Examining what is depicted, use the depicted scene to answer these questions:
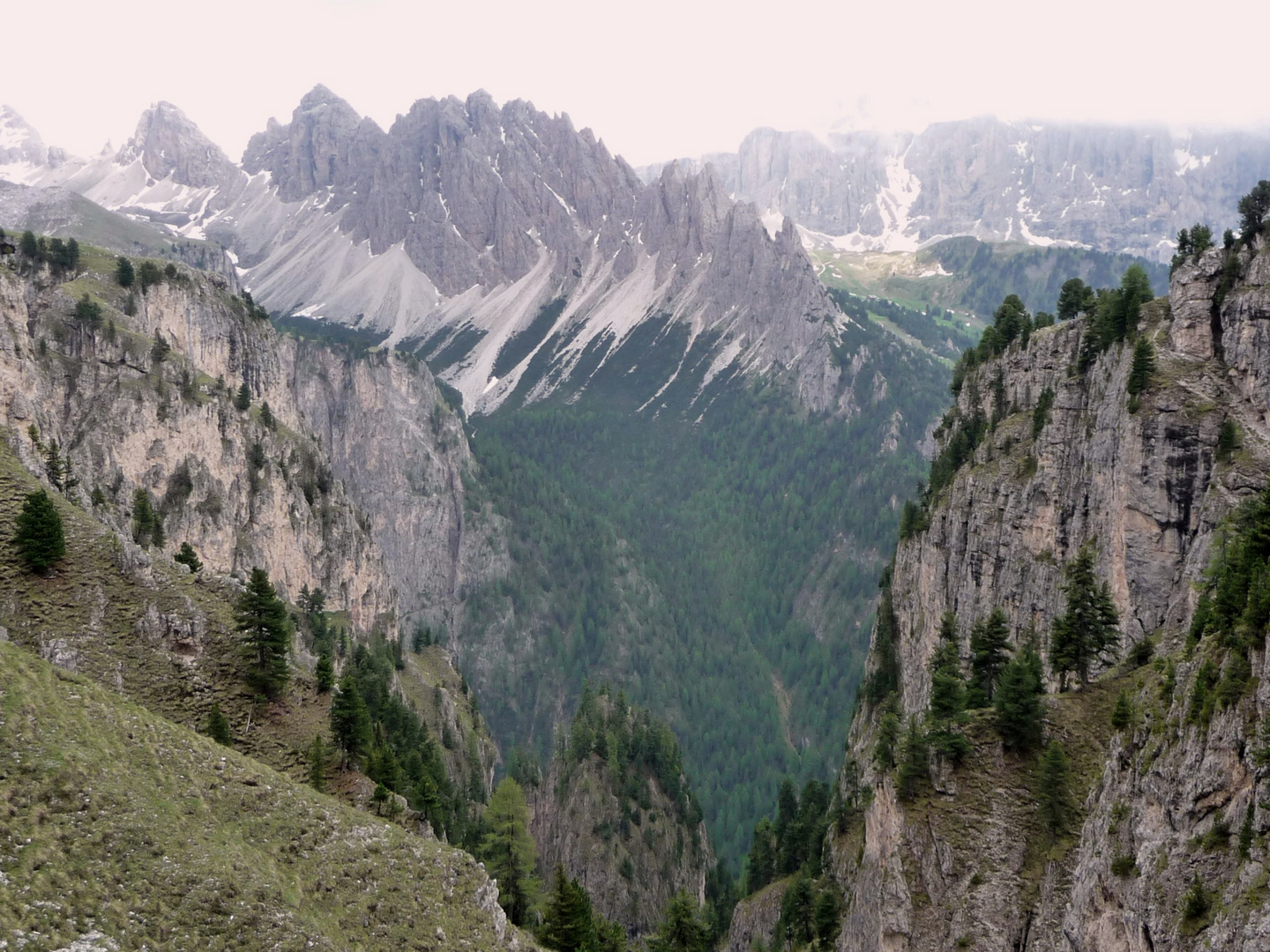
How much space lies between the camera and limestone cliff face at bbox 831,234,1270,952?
34281 mm

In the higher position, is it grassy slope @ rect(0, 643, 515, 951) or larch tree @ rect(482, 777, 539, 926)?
grassy slope @ rect(0, 643, 515, 951)

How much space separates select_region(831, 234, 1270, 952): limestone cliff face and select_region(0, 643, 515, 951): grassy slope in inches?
936

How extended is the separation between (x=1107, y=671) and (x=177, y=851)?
51840 millimetres

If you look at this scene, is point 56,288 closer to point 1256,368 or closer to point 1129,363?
point 1129,363

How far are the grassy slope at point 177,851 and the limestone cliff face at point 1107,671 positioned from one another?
23.8 m

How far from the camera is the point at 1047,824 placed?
4647cm

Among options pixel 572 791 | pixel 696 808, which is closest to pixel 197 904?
pixel 572 791

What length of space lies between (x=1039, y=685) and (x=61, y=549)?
51.6 metres

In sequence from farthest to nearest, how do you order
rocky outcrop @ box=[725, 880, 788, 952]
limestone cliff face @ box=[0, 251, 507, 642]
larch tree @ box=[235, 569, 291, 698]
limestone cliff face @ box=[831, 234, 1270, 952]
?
limestone cliff face @ box=[0, 251, 507, 642] → rocky outcrop @ box=[725, 880, 788, 952] → larch tree @ box=[235, 569, 291, 698] → limestone cliff face @ box=[831, 234, 1270, 952]

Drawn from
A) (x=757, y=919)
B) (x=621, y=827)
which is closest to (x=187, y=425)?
(x=621, y=827)

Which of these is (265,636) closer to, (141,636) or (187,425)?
(141,636)

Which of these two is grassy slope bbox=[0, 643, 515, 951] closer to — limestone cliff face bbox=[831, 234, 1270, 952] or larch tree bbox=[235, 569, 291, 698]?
larch tree bbox=[235, 569, 291, 698]

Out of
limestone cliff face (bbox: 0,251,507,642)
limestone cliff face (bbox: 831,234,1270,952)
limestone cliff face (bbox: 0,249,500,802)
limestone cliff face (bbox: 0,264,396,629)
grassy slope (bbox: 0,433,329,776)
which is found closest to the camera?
limestone cliff face (bbox: 831,234,1270,952)

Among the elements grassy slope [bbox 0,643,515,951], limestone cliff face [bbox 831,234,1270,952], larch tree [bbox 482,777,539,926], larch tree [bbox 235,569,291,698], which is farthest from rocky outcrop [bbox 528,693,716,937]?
grassy slope [bbox 0,643,515,951]
